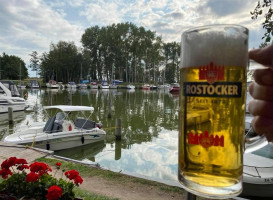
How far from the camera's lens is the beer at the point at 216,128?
75 centimetres

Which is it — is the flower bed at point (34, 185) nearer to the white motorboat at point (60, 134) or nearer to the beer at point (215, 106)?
the beer at point (215, 106)

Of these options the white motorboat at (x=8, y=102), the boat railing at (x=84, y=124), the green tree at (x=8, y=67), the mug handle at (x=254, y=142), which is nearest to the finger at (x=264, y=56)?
the mug handle at (x=254, y=142)

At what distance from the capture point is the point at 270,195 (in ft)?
16.7

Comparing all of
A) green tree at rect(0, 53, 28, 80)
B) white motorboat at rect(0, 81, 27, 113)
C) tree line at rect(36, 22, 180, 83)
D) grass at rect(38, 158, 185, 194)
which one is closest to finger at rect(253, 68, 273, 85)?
grass at rect(38, 158, 185, 194)

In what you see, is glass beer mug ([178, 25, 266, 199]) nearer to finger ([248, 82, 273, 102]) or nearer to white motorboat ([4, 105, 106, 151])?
finger ([248, 82, 273, 102])

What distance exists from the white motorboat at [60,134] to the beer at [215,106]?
8.44 metres

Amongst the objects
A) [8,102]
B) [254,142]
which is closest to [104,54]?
[8,102]

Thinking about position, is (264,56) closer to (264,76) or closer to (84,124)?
(264,76)

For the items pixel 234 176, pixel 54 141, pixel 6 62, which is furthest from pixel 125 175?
pixel 6 62

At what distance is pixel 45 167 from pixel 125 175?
2673 millimetres

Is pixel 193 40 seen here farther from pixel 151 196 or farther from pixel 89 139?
pixel 89 139

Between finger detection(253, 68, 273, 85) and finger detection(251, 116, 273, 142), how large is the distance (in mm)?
137

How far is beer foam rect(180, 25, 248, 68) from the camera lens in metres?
0.76

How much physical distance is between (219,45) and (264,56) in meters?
0.15
